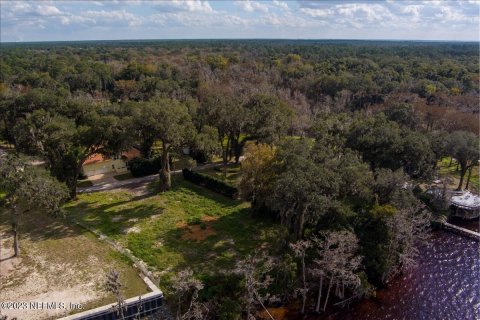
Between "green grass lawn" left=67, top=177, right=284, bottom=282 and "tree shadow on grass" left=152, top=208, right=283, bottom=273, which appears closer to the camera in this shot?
"tree shadow on grass" left=152, top=208, right=283, bottom=273

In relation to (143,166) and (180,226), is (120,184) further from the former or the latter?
(180,226)

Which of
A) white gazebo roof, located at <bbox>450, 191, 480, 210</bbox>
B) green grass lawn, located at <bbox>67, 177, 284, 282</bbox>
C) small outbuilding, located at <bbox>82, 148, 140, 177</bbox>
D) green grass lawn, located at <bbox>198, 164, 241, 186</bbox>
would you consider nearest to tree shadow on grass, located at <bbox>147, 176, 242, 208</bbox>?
green grass lawn, located at <bbox>67, 177, 284, 282</bbox>

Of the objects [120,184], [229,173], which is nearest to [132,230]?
[120,184]

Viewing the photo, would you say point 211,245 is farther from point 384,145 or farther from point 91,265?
point 384,145

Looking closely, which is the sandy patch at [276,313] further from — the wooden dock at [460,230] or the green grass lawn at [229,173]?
the wooden dock at [460,230]

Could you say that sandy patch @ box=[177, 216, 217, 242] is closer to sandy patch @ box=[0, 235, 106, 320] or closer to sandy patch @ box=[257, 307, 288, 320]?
sandy patch @ box=[0, 235, 106, 320]

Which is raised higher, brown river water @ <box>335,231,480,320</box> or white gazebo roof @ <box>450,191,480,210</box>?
white gazebo roof @ <box>450,191,480,210</box>
